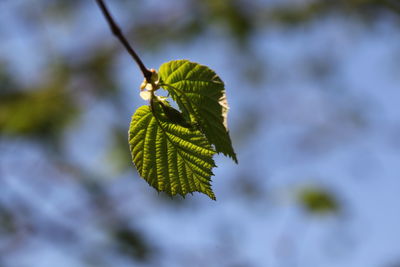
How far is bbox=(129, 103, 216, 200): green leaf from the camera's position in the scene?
43.2 inches

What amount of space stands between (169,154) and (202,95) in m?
0.16

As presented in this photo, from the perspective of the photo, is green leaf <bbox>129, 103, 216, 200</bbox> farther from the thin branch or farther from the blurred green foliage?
the blurred green foliage

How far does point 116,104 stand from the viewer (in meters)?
6.54

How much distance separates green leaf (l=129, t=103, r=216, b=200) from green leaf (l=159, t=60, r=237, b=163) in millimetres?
35

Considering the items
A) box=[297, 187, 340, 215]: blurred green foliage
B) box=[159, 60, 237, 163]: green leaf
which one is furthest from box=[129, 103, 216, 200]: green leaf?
box=[297, 187, 340, 215]: blurred green foliage

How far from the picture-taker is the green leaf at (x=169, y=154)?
43.2 inches

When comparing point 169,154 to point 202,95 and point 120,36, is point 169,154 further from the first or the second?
point 120,36

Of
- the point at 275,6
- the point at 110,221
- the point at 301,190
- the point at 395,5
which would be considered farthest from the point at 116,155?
the point at 395,5

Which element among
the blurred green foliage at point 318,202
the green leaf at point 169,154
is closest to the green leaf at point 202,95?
the green leaf at point 169,154

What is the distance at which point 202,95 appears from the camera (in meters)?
1.09

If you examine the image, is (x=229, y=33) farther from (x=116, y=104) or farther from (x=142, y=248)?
(x=142, y=248)

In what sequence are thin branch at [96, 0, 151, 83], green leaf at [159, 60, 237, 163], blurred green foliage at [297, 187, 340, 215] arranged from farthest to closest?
blurred green foliage at [297, 187, 340, 215] < green leaf at [159, 60, 237, 163] < thin branch at [96, 0, 151, 83]

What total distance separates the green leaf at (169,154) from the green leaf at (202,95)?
1.4 inches

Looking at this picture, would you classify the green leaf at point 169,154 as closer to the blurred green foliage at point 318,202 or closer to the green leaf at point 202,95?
the green leaf at point 202,95
